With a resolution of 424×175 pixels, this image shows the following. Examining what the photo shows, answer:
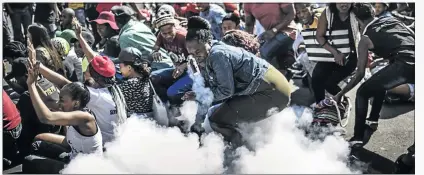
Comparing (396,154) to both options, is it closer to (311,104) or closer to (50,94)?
(311,104)

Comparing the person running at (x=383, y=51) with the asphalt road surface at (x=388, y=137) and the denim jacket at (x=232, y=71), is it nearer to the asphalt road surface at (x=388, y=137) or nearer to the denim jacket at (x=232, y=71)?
the asphalt road surface at (x=388, y=137)

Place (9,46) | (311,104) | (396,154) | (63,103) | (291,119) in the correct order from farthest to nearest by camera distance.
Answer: (311,104) → (9,46) → (291,119) → (396,154) → (63,103)

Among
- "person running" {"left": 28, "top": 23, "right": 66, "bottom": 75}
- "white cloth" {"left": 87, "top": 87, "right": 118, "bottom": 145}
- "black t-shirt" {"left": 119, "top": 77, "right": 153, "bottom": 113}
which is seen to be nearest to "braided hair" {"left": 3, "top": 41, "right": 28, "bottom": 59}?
"person running" {"left": 28, "top": 23, "right": 66, "bottom": 75}

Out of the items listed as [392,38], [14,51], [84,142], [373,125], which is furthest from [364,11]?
[14,51]

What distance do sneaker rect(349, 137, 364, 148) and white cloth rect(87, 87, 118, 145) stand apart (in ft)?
6.44

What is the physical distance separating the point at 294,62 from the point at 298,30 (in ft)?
1.38

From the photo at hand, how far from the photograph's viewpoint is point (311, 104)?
5656 millimetres

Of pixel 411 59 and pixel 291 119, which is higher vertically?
pixel 411 59

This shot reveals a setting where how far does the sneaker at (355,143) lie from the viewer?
4555mm

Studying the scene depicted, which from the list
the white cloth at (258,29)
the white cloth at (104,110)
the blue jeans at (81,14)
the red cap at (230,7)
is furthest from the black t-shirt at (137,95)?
the blue jeans at (81,14)

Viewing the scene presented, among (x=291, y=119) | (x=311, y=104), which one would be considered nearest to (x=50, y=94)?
(x=291, y=119)

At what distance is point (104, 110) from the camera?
394cm

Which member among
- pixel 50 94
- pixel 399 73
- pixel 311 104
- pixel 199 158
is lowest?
pixel 311 104

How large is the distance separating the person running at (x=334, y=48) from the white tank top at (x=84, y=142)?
2.29 metres
